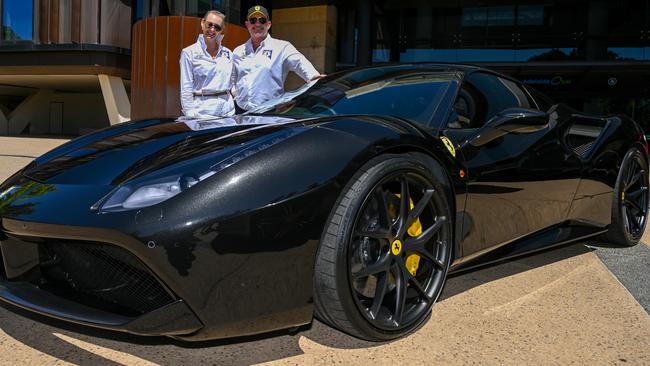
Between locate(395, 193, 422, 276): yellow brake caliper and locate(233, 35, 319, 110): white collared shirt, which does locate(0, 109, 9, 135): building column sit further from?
locate(395, 193, 422, 276): yellow brake caliper

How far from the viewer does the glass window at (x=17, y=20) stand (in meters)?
20.3

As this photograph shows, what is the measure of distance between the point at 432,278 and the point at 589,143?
160cm

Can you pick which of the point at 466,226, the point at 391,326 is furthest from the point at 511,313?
the point at 391,326

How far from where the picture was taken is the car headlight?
1575mm

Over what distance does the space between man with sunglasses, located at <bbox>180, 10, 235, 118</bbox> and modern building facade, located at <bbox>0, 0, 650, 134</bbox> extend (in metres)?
14.0

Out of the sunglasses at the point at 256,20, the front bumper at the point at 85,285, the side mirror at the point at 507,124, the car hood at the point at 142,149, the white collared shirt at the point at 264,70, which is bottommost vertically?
the front bumper at the point at 85,285

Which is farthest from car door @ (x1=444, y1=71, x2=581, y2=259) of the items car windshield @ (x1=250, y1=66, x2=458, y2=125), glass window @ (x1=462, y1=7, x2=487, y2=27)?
glass window @ (x1=462, y1=7, x2=487, y2=27)

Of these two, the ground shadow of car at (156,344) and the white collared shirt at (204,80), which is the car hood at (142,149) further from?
the white collared shirt at (204,80)

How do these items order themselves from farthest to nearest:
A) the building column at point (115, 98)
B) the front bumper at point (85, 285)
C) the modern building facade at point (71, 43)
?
1. the building column at point (115, 98)
2. the modern building facade at point (71, 43)
3. the front bumper at point (85, 285)

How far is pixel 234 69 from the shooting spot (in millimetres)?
3975

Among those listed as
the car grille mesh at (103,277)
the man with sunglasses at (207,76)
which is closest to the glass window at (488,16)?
the man with sunglasses at (207,76)

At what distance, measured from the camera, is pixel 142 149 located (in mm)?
2006

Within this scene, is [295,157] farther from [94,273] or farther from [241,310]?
[94,273]

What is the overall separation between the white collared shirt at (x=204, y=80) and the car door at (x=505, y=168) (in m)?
1.84
